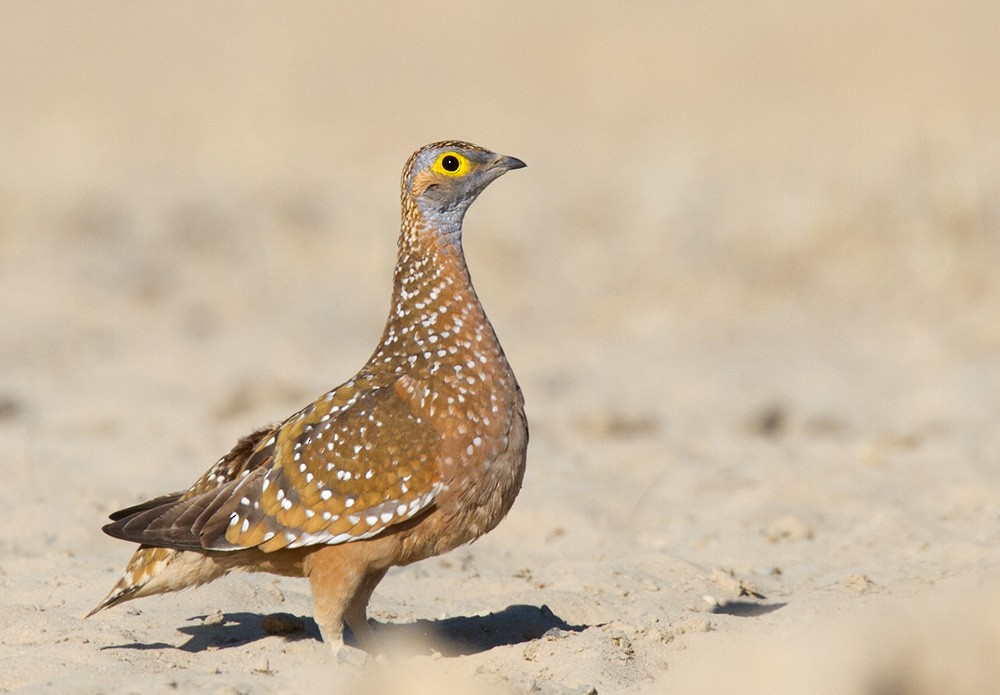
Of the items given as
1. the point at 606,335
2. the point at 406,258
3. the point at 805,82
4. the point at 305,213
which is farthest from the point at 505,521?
the point at 805,82

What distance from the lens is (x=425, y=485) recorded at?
6395mm

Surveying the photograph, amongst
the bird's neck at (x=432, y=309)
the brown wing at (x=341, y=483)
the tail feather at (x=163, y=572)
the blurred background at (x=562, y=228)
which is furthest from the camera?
A: the blurred background at (x=562, y=228)

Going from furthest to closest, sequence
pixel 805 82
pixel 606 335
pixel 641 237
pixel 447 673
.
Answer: pixel 805 82 → pixel 641 237 → pixel 606 335 → pixel 447 673

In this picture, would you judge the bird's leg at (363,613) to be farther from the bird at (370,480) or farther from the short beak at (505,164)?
the short beak at (505,164)

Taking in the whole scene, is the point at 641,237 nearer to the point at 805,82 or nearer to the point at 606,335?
the point at 606,335

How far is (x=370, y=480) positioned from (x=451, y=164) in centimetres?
173

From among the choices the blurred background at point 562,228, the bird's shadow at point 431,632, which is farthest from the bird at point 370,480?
the blurred background at point 562,228

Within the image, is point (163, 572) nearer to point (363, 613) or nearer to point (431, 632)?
point (363, 613)

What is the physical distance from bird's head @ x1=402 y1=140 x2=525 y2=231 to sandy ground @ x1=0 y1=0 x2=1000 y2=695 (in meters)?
2.13

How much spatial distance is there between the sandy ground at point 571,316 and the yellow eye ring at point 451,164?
2.32 meters

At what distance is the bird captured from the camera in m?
6.44

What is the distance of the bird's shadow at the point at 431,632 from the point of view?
275 inches

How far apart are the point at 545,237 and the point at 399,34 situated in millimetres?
13765

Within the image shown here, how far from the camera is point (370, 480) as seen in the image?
6.45 m
